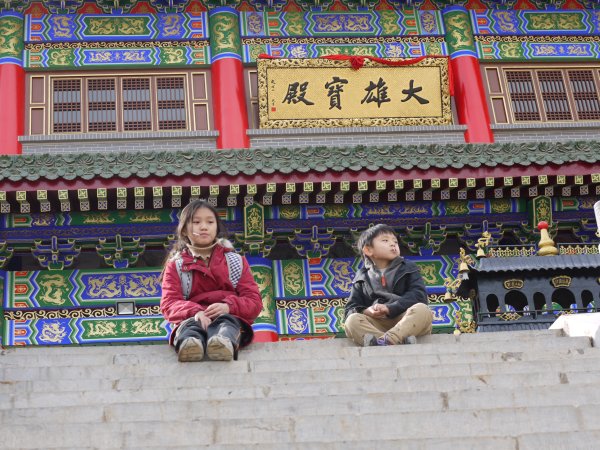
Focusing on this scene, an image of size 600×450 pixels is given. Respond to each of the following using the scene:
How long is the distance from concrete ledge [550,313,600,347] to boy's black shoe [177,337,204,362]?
279 centimetres

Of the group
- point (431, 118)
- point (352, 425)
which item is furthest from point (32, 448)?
point (431, 118)

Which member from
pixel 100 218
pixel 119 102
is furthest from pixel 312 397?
pixel 119 102

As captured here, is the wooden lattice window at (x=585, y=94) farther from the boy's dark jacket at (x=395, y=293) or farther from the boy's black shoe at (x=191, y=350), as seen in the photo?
the boy's black shoe at (x=191, y=350)

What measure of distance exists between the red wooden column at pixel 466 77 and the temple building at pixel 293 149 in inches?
1.4

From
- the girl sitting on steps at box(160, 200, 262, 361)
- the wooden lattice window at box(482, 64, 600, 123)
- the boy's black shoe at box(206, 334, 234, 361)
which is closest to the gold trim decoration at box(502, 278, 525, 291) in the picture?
the girl sitting on steps at box(160, 200, 262, 361)

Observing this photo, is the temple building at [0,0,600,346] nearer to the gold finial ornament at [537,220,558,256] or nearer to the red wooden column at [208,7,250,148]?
the red wooden column at [208,7,250,148]

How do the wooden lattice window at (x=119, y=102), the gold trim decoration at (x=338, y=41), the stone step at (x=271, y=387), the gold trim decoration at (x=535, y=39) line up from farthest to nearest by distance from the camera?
the gold trim decoration at (x=535, y=39), the gold trim decoration at (x=338, y=41), the wooden lattice window at (x=119, y=102), the stone step at (x=271, y=387)

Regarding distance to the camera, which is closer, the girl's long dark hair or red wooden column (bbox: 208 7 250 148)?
the girl's long dark hair

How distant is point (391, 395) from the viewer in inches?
235

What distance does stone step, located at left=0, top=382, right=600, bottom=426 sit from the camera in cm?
582

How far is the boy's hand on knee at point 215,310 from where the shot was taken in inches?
303

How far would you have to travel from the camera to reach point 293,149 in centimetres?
1334

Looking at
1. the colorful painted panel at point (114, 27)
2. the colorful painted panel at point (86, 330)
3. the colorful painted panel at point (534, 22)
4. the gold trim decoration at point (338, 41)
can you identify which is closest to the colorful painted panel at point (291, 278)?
the colorful painted panel at point (86, 330)

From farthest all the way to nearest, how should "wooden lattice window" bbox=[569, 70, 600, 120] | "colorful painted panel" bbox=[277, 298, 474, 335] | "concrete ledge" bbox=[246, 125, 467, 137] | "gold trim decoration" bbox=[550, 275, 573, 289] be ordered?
"wooden lattice window" bbox=[569, 70, 600, 120]
"concrete ledge" bbox=[246, 125, 467, 137]
"colorful painted panel" bbox=[277, 298, 474, 335]
"gold trim decoration" bbox=[550, 275, 573, 289]
